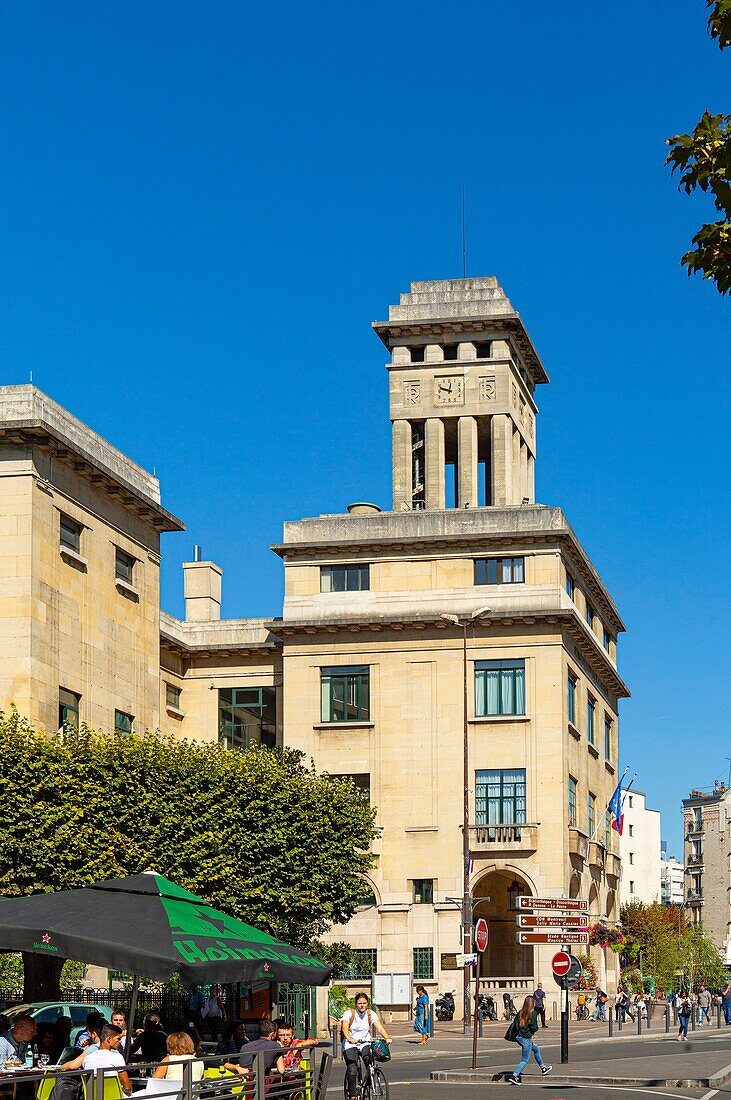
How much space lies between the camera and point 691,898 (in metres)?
176

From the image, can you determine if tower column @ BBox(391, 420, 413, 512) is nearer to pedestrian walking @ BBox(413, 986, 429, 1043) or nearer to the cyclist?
pedestrian walking @ BBox(413, 986, 429, 1043)

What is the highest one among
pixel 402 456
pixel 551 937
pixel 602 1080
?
pixel 402 456

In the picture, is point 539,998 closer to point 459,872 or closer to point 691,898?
point 459,872

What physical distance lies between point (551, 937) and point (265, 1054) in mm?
16764

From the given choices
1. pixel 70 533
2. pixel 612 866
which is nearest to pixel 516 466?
pixel 612 866

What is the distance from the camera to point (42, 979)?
124ft

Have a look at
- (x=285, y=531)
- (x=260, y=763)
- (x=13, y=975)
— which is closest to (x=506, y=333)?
(x=285, y=531)

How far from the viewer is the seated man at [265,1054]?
64.2ft

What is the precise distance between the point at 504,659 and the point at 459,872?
8519mm

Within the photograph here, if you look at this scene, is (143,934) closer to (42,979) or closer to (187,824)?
(42,979)

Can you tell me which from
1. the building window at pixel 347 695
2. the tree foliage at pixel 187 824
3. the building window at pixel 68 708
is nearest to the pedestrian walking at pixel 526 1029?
the tree foliage at pixel 187 824

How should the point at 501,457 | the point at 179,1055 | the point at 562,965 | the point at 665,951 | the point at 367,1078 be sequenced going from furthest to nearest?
the point at 665,951 < the point at 501,457 < the point at 562,965 < the point at 367,1078 < the point at 179,1055

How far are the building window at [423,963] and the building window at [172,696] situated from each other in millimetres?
16870

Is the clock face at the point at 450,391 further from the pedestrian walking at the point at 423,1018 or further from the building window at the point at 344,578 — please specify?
the pedestrian walking at the point at 423,1018
